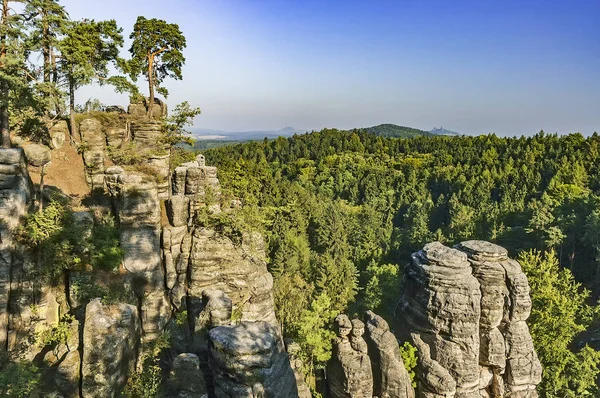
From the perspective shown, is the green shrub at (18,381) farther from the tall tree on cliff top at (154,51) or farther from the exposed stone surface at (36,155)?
the tall tree on cliff top at (154,51)

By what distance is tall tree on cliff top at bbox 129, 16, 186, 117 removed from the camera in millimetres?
29359

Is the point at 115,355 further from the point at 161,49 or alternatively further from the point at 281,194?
the point at 281,194

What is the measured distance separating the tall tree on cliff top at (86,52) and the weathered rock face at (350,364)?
24311 millimetres

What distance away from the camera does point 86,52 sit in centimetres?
2653

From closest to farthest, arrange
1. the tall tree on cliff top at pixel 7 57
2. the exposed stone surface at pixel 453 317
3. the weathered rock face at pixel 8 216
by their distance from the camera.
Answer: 1. the weathered rock face at pixel 8 216
2. the tall tree on cliff top at pixel 7 57
3. the exposed stone surface at pixel 453 317

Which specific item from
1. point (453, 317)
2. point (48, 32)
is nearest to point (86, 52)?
point (48, 32)

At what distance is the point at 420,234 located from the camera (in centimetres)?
7156

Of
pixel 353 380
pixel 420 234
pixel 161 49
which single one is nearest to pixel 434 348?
pixel 353 380

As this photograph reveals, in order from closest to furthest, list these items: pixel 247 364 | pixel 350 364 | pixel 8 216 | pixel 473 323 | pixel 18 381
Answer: pixel 18 381 < pixel 247 364 < pixel 8 216 < pixel 350 364 < pixel 473 323

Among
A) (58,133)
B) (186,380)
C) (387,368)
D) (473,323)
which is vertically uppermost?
(58,133)

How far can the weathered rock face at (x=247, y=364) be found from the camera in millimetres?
14164

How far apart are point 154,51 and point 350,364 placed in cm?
2944

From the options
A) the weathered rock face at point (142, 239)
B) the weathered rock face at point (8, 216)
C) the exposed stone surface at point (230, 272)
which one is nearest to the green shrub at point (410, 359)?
the exposed stone surface at point (230, 272)

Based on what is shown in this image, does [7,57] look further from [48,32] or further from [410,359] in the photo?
[410,359]
